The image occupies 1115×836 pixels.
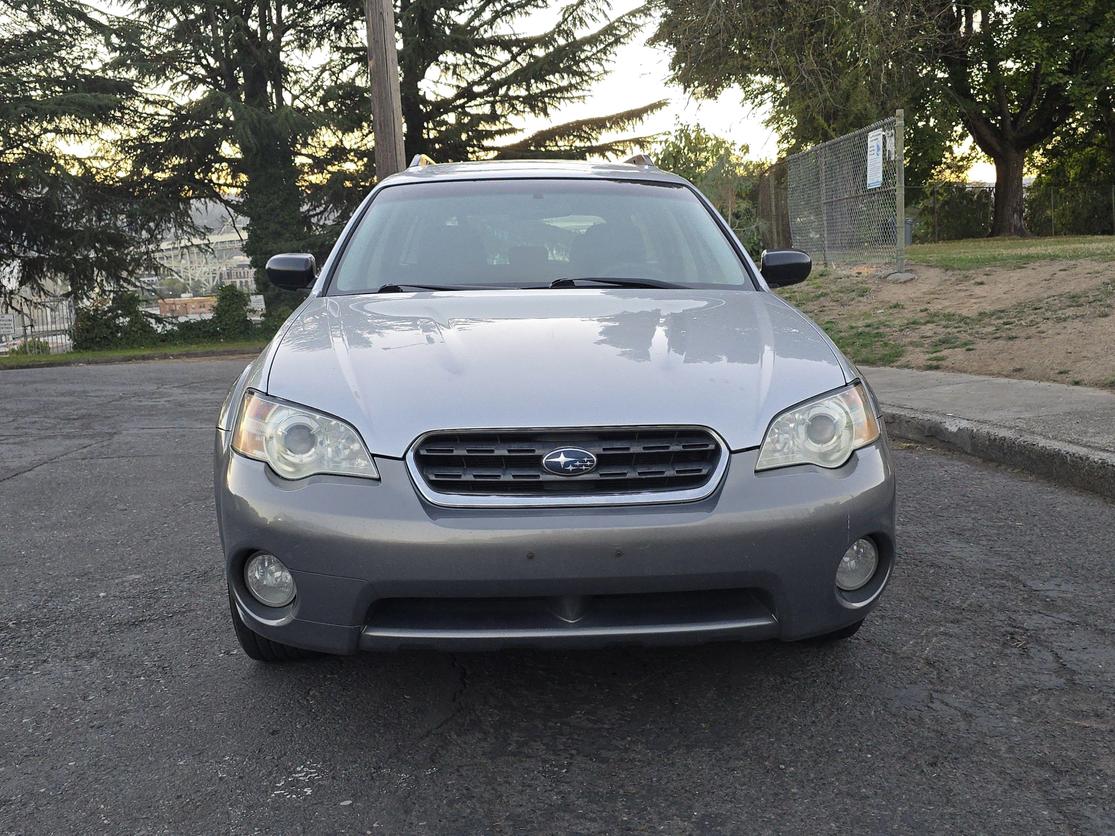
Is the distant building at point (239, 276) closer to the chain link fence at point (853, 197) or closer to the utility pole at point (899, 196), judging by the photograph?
the chain link fence at point (853, 197)

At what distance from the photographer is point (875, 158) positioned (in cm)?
1496

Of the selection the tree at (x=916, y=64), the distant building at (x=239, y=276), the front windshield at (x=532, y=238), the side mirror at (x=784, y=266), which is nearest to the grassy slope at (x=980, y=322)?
the side mirror at (x=784, y=266)

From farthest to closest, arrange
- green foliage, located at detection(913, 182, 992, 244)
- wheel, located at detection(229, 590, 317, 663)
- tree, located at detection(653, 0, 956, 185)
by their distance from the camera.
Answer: green foliage, located at detection(913, 182, 992, 244) → tree, located at detection(653, 0, 956, 185) → wheel, located at detection(229, 590, 317, 663)

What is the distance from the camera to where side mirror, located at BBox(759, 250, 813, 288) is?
4328mm

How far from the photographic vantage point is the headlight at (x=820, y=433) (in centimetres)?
271

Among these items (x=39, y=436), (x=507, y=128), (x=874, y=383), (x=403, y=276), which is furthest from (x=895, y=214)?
(x=507, y=128)

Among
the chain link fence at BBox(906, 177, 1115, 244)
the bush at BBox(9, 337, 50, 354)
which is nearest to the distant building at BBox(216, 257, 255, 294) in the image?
the bush at BBox(9, 337, 50, 354)

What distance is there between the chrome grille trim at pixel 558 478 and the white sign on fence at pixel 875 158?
1336 cm

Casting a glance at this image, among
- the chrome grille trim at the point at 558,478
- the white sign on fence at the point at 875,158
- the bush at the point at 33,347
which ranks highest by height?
the white sign on fence at the point at 875,158

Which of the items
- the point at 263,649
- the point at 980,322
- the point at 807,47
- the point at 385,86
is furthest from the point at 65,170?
the point at 263,649

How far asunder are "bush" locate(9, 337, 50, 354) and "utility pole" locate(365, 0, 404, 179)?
15.9 meters

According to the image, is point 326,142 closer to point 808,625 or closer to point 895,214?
point 895,214

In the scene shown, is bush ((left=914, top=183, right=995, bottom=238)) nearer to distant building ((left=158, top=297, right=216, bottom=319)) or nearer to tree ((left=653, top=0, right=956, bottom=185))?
tree ((left=653, top=0, right=956, bottom=185))

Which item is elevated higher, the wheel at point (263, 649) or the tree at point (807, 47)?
the tree at point (807, 47)
